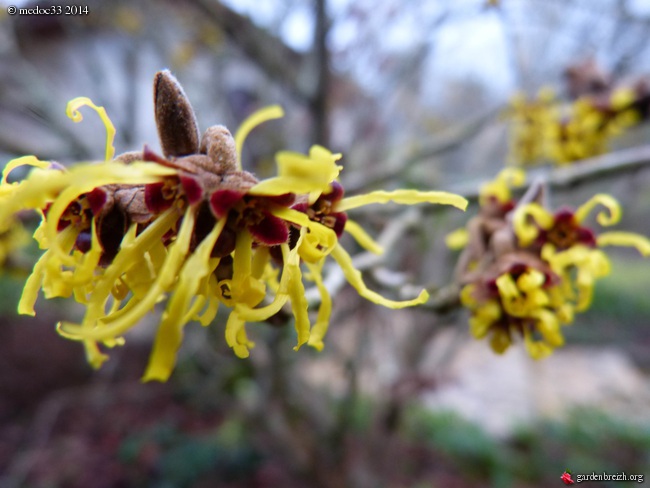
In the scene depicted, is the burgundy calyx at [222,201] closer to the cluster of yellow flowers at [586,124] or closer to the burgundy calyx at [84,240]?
the burgundy calyx at [84,240]

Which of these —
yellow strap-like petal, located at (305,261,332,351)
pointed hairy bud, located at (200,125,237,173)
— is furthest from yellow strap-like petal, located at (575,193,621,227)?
pointed hairy bud, located at (200,125,237,173)

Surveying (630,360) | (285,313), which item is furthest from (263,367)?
(630,360)

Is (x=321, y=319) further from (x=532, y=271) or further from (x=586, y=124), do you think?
(x=586, y=124)

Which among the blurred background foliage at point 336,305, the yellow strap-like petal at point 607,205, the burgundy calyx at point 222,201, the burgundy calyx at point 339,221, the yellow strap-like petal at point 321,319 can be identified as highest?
the blurred background foliage at point 336,305

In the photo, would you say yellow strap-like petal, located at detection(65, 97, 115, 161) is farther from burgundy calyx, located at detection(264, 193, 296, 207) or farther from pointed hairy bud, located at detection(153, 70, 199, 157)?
burgundy calyx, located at detection(264, 193, 296, 207)

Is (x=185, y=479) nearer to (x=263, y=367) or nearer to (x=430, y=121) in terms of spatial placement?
(x=263, y=367)

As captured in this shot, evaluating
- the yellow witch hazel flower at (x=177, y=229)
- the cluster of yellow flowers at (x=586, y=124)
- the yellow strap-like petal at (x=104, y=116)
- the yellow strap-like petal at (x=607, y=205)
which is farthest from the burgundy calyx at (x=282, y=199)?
the cluster of yellow flowers at (x=586, y=124)
